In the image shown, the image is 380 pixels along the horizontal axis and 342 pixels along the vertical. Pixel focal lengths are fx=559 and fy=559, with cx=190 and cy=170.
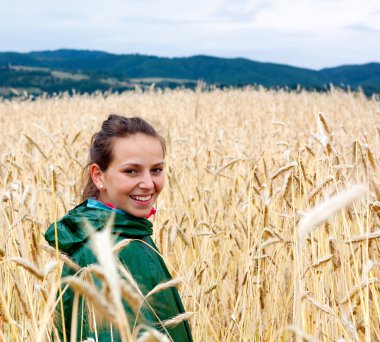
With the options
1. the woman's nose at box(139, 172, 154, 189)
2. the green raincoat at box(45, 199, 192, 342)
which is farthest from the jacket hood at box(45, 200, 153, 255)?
the woman's nose at box(139, 172, 154, 189)

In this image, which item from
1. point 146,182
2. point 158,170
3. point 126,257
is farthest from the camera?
point 158,170

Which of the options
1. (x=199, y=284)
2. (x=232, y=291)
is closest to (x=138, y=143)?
(x=199, y=284)

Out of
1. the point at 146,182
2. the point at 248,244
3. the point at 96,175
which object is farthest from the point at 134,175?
the point at 248,244

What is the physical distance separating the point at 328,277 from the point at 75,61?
12146cm

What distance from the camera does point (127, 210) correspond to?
175 cm

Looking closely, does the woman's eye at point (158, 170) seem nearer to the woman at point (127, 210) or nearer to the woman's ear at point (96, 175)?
the woman at point (127, 210)

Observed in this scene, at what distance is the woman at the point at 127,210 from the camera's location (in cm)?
153

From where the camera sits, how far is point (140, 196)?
1.75 meters

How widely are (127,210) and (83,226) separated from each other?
259 millimetres

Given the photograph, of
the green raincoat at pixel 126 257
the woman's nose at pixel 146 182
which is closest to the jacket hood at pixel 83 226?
the green raincoat at pixel 126 257

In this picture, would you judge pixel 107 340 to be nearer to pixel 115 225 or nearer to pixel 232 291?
pixel 115 225

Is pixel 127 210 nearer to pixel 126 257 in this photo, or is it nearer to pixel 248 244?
pixel 126 257

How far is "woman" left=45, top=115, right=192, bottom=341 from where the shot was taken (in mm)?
1529

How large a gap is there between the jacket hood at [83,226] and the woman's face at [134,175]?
0.05 meters
